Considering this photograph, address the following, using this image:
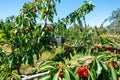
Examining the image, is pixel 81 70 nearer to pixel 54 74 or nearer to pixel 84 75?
pixel 84 75

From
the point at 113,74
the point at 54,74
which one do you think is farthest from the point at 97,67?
the point at 54,74

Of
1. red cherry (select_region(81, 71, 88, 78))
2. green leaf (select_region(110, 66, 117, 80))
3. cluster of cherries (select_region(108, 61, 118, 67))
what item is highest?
cluster of cherries (select_region(108, 61, 118, 67))

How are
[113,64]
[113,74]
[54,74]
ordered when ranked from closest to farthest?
1. [54,74]
2. [113,74]
3. [113,64]

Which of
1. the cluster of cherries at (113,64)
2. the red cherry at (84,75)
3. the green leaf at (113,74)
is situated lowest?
the green leaf at (113,74)

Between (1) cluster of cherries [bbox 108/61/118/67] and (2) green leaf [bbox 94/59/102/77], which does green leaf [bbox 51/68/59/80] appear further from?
(1) cluster of cherries [bbox 108/61/118/67]

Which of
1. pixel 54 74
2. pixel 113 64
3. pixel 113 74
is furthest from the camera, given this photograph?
pixel 113 64

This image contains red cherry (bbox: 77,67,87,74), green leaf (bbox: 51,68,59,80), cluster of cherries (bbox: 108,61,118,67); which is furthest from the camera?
cluster of cherries (bbox: 108,61,118,67)

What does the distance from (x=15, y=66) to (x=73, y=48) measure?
934 mm

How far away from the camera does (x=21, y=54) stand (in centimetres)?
413

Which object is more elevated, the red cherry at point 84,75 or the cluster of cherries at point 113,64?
the cluster of cherries at point 113,64

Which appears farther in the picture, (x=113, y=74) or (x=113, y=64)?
(x=113, y=64)

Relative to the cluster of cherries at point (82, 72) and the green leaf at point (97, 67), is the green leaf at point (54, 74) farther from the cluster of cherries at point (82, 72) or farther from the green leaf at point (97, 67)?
the green leaf at point (97, 67)

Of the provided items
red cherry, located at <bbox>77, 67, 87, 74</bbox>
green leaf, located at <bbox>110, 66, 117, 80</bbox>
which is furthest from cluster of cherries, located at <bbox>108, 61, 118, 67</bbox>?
red cherry, located at <bbox>77, 67, 87, 74</bbox>

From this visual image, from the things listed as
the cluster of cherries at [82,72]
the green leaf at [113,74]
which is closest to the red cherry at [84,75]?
the cluster of cherries at [82,72]
